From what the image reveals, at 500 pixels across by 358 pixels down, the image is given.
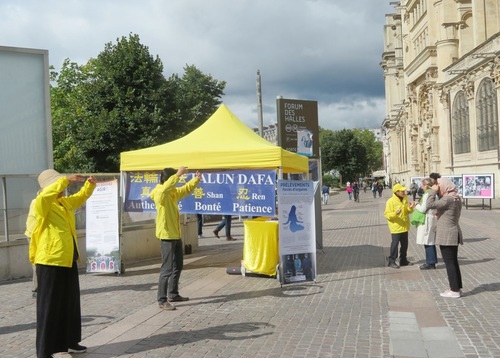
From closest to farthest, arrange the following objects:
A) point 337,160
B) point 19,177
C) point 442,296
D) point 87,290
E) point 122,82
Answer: point 442,296 < point 87,290 < point 19,177 < point 122,82 < point 337,160

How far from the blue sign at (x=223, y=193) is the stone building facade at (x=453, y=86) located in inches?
1190

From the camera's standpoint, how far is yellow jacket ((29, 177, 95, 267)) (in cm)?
497

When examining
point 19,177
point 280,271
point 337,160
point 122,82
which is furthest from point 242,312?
point 337,160

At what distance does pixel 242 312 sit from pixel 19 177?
604cm

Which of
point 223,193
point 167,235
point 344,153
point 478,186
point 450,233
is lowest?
point 450,233

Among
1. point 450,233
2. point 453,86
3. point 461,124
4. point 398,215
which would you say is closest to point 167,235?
point 450,233

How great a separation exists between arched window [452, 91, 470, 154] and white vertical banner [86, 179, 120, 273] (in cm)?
3839

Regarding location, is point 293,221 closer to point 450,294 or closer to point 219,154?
point 219,154

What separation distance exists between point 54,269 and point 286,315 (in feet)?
10.0

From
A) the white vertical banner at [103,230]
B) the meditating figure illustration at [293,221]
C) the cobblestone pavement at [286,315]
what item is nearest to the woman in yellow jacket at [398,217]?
the cobblestone pavement at [286,315]

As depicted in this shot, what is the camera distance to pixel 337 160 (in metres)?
93.4

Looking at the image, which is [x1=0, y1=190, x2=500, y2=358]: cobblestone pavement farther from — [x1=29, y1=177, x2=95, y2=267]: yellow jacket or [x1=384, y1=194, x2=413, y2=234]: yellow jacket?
[x1=29, y1=177, x2=95, y2=267]: yellow jacket

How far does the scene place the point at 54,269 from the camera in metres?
5.05

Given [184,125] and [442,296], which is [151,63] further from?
[442,296]
